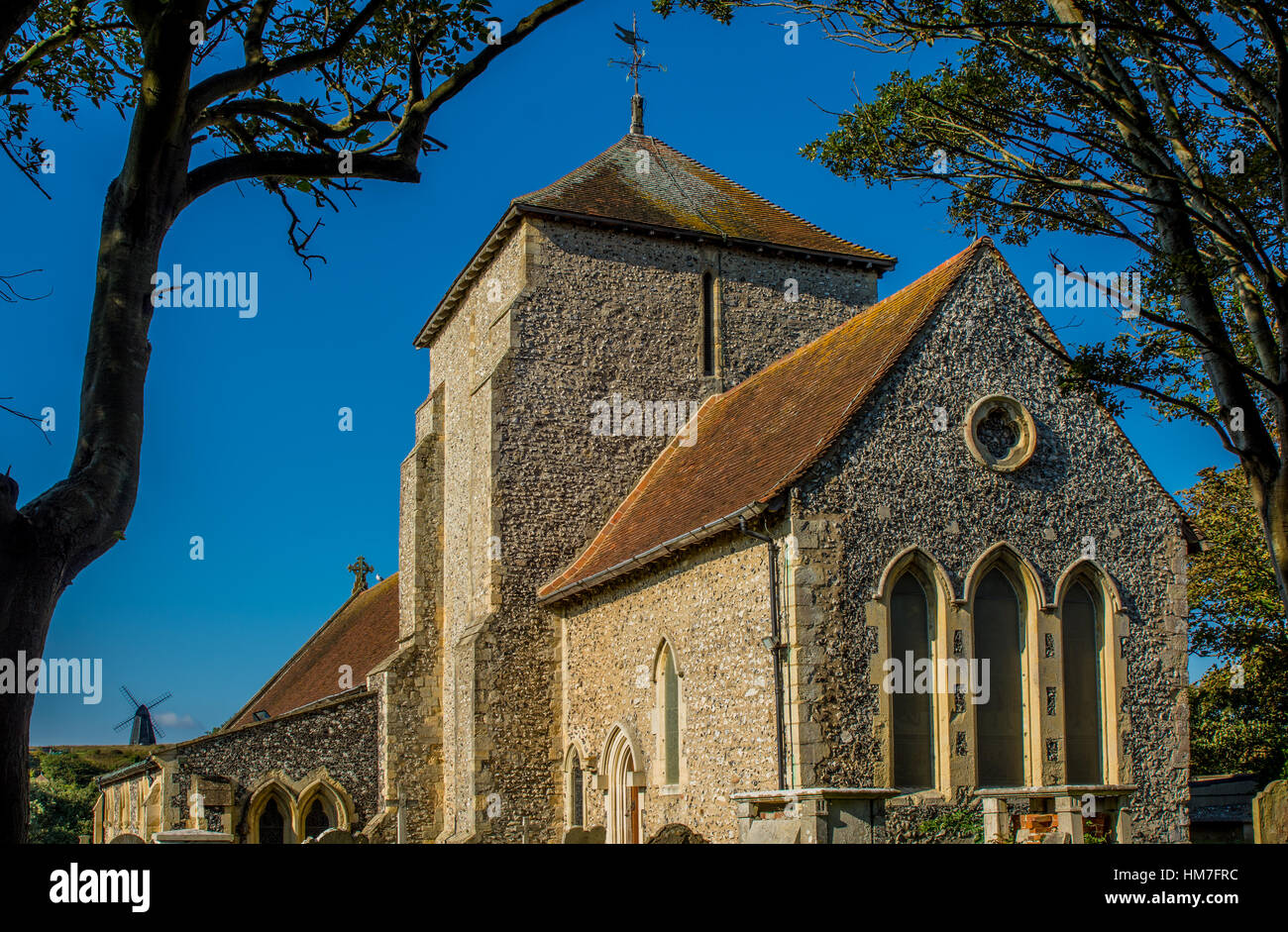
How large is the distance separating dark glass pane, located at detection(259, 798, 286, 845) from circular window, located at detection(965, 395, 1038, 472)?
14098 mm

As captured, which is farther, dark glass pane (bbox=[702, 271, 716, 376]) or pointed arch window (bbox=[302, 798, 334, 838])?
pointed arch window (bbox=[302, 798, 334, 838])

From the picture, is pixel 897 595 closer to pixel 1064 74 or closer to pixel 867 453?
pixel 867 453

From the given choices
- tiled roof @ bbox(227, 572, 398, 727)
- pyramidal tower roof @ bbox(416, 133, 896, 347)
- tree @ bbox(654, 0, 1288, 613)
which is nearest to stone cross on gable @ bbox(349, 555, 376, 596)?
tiled roof @ bbox(227, 572, 398, 727)

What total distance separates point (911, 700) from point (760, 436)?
4.52 metres

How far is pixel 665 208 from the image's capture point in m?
21.8

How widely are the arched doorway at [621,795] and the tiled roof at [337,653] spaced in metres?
9.18

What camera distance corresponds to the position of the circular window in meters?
14.4

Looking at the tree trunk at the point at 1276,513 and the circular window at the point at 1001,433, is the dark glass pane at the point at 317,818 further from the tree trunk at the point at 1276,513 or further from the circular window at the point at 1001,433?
the tree trunk at the point at 1276,513

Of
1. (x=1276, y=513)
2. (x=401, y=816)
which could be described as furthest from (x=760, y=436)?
(x=401, y=816)

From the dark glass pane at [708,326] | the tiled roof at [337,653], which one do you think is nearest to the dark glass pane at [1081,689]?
the dark glass pane at [708,326]

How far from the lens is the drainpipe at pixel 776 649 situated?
13.0m

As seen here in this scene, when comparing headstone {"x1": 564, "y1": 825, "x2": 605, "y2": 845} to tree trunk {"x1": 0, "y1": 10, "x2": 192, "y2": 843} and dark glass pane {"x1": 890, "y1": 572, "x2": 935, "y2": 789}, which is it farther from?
tree trunk {"x1": 0, "y1": 10, "x2": 192, "y2": 843}

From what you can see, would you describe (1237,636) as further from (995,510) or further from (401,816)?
(401,816)
